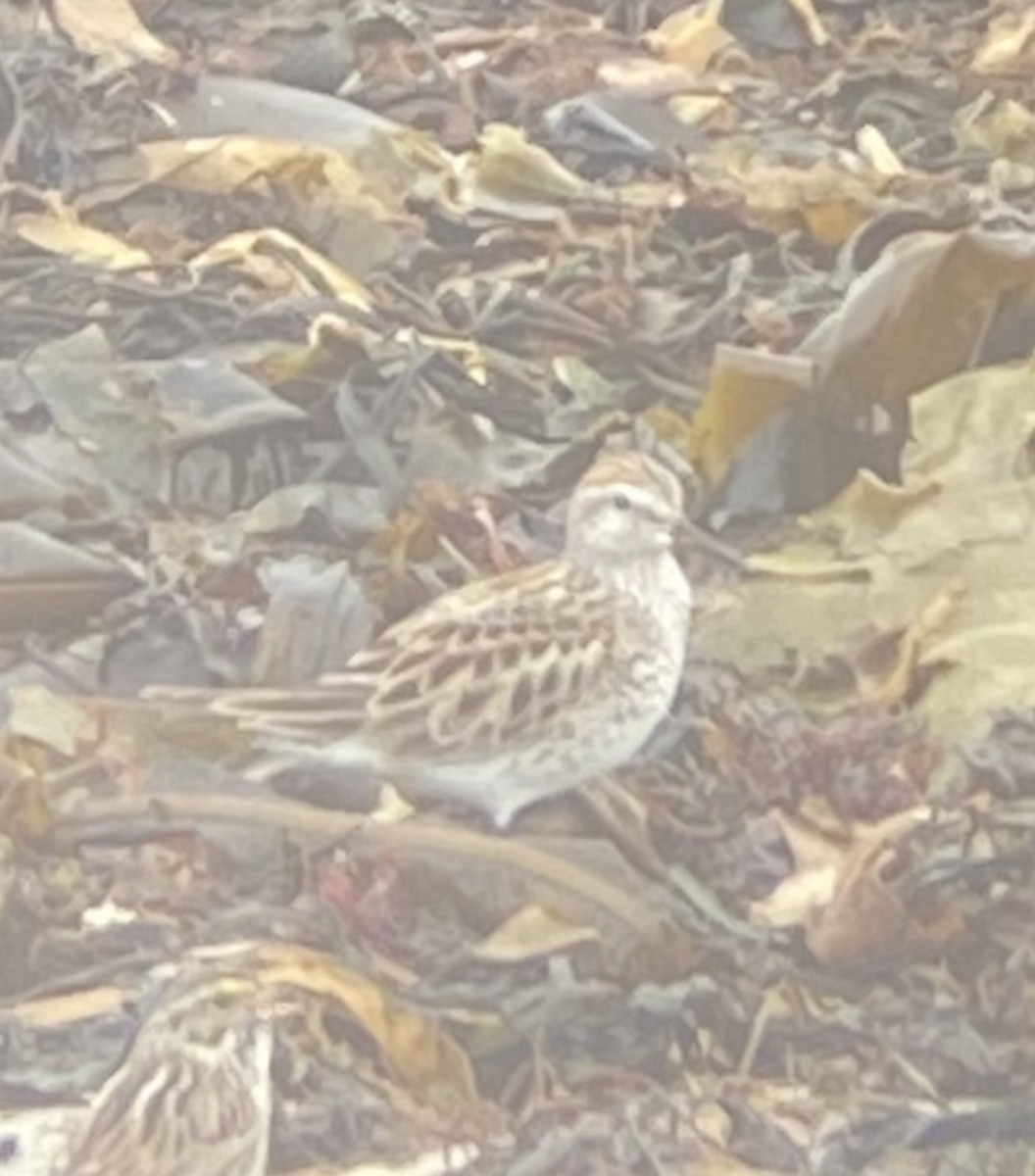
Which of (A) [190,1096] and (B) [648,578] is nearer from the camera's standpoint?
(A) [190,1096]

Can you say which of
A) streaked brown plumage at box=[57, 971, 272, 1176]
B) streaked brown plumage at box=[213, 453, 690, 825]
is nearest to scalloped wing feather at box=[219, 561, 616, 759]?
streaked brown plumage at box=[213, 453, 690, 825]

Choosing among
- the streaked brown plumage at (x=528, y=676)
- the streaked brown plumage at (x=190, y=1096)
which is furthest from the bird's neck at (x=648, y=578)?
the streaked brown plumage at (x=190, y=1096)

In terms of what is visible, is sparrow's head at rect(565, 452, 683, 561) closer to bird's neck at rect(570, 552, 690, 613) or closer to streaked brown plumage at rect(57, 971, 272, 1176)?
bird's neck at rect(570, 552, 690, 613)

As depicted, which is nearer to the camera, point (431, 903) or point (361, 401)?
point (431, 903)

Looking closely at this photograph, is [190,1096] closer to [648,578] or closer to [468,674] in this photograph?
[468,674]

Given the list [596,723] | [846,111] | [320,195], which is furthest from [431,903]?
[846,111]

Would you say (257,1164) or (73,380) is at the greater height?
(73,380)

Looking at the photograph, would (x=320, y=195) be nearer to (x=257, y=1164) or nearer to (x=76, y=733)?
(x=76, y=733)

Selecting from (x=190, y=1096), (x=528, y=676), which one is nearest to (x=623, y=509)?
(x=528, y=676)

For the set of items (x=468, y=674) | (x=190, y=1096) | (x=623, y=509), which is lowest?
(x=190, y=1096)
